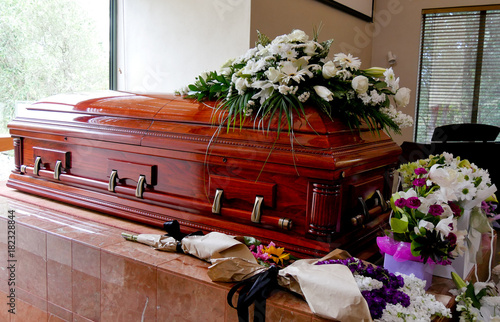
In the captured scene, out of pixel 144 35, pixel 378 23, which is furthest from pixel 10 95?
pixel 378 23

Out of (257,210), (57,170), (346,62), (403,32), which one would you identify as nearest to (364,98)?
(346,62)

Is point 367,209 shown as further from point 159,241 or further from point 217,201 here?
point 159,241

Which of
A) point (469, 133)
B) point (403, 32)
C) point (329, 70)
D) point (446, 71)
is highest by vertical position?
point (403, 32)

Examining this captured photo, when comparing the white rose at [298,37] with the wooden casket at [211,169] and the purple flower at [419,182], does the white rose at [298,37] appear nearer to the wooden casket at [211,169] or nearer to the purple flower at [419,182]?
the wooden casket at [211,169]

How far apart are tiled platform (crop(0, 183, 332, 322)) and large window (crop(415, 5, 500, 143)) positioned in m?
5.19

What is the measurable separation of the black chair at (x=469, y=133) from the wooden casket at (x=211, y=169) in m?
3.95

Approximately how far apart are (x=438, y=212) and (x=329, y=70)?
24.1 inches

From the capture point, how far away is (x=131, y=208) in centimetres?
204

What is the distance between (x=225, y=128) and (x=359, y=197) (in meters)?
0.58

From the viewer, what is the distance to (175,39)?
11.6 feet

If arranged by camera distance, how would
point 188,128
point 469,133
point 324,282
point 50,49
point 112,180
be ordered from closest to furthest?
1. point 324,282
2. point 188,128
3. point 112,180
4. point 50,49
5. point 469,133

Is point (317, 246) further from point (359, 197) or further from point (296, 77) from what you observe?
point (296, 77)

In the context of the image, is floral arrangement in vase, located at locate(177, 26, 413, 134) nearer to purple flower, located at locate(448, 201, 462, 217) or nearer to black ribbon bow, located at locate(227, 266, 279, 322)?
purple flower, located at locate(448, 201, 462, 217)

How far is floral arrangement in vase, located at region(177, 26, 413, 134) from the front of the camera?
1604 mm
